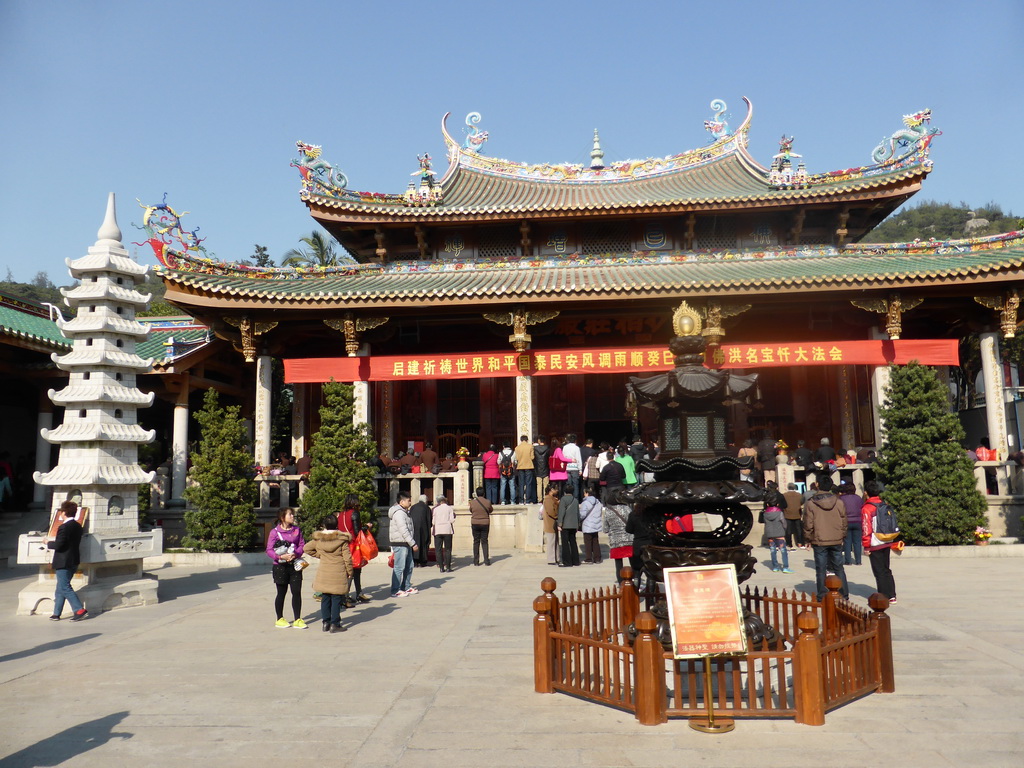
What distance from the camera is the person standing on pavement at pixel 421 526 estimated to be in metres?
12.0

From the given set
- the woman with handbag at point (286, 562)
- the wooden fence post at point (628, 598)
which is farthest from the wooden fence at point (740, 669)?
the woman with handbag at point (286, 562)

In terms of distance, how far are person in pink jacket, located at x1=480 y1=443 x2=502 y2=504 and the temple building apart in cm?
170

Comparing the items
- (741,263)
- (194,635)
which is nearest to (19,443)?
(194,635)

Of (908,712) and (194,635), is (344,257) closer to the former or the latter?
(194,635)

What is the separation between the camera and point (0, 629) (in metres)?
8.22

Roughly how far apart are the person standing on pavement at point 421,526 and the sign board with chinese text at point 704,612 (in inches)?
304

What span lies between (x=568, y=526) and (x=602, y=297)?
565 cm

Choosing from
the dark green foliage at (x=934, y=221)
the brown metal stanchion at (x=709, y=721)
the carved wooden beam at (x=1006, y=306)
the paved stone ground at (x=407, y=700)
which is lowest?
the paved stone ground at (x=407, y=700)

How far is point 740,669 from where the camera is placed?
192 inches

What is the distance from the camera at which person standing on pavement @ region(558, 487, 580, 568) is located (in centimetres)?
1152

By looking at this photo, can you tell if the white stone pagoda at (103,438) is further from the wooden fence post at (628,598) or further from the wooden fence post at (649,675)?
the wooden fence post at (649,675)

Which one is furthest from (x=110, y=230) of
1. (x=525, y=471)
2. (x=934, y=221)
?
(x=934, y=221)

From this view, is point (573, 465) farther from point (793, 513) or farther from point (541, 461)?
point (793, 513)

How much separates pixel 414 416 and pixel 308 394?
2.83 m
